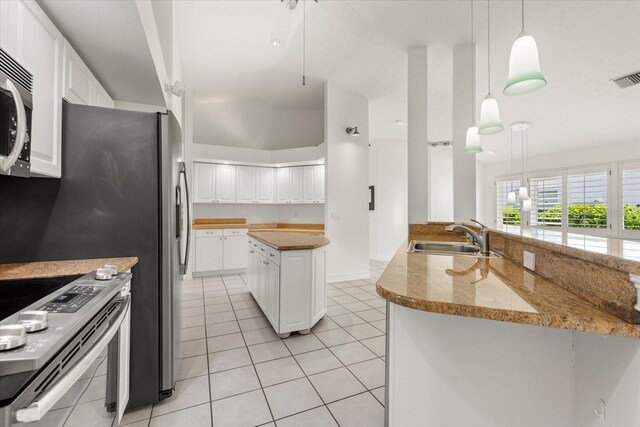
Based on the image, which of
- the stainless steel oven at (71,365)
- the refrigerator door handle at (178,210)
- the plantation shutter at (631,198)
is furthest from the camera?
the plantation shutter at (631,198)

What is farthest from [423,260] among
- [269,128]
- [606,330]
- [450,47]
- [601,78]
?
[269,128]

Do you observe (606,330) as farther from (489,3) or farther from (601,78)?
(601,78)

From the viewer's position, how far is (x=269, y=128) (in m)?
6.39

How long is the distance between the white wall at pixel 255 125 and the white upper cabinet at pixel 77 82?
384 centimetres

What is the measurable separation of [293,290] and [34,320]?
2055 millimetres

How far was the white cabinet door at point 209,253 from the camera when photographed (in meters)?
5.11

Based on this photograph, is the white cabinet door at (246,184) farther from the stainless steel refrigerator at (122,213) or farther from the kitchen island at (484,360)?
the kitchen island at (484,360)

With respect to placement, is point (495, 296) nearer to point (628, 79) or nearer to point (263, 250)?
point (263, 250)

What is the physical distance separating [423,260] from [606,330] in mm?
952

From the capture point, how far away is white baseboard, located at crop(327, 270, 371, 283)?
481 cm

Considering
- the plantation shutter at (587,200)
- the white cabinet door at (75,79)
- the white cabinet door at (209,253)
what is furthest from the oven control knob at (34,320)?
the plantation shutter at (587,200)

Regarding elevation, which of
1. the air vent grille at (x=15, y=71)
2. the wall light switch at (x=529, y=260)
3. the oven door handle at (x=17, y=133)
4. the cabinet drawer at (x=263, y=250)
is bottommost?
the cabinet drawer at (x=263, y=250)

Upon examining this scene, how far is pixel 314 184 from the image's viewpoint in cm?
575

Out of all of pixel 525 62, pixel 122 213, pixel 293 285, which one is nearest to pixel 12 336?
pixel 122 213
